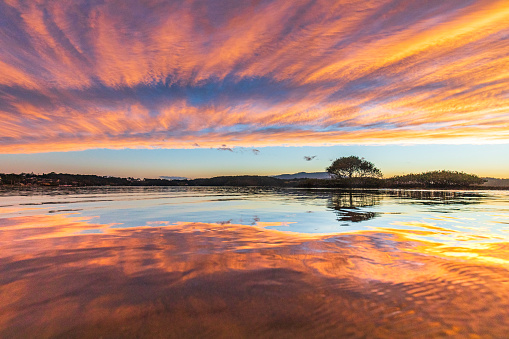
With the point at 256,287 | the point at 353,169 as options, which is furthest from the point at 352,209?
the point at 353,169

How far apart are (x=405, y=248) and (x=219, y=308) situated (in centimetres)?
507

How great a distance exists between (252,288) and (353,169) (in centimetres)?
10025

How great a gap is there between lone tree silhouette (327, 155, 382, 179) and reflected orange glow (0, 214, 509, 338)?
94.2 m

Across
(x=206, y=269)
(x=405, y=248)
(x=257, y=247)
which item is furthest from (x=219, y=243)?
(x=405, y=248)

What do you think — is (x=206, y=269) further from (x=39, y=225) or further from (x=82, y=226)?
(x=39, y=225)

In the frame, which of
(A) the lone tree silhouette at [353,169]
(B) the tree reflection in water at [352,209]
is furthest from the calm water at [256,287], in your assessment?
(A) the lone tree silhouette at [353,169]

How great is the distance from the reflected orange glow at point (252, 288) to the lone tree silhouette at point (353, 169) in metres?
94.2

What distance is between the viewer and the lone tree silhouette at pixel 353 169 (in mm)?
95625

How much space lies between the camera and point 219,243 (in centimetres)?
670

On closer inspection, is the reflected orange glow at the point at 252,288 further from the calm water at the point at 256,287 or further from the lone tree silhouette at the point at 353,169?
the lone tree silhouette at the point at 353,169

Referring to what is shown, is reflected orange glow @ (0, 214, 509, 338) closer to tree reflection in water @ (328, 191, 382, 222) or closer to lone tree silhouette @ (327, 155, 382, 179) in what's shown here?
tree reflection in water @ (328, 191, 382, 222)

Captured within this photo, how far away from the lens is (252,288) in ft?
12.1

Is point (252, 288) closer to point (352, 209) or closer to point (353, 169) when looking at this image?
point (352, 209)

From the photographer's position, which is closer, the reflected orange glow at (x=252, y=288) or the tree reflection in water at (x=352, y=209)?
the reflected orange glow at (x=252, y=288)
